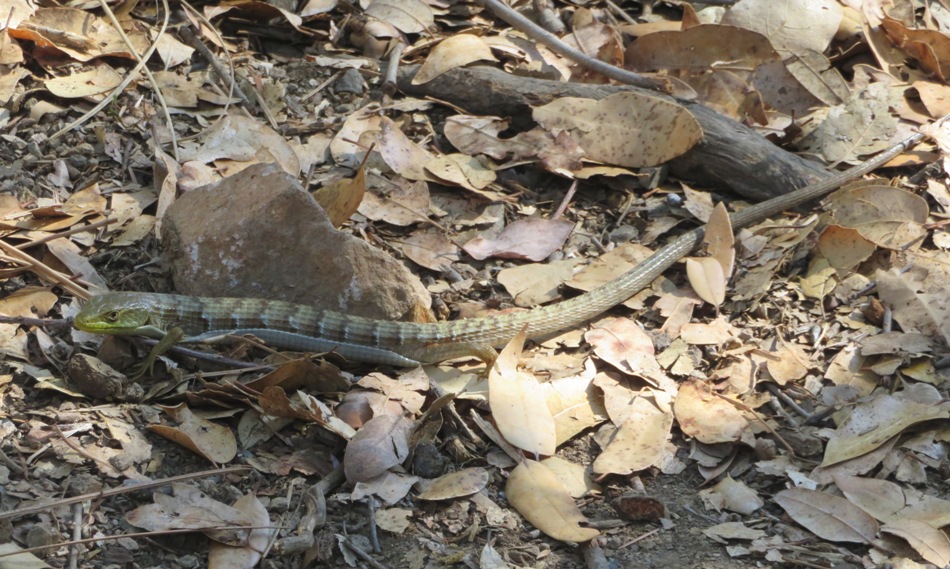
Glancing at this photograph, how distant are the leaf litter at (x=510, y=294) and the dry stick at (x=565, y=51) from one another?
0.12 meters

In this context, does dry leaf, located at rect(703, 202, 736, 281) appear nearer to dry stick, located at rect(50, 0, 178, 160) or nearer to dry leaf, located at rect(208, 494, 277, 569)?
dry leaf, located at rect(208, 494, 277, 569)

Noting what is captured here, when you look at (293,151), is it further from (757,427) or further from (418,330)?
(757,427)

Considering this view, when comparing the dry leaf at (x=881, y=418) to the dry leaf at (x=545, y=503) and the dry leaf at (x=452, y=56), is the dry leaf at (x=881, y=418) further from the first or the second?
the dry leaf at (x=452, y=56)

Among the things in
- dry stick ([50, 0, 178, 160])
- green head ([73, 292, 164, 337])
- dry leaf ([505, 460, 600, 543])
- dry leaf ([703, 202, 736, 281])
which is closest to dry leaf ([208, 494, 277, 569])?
dry leaf ([505, 460, 600, 543])

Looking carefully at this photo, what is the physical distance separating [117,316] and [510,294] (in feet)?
6.57

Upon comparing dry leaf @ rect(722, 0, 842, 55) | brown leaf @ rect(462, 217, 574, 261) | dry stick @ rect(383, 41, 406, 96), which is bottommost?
brown leaf @ rect(462, 217, 574, 261)

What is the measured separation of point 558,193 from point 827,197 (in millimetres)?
1564

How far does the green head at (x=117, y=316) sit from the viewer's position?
4320 mm

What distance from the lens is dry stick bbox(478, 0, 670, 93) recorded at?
20.0ft

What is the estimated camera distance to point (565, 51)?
6.29 m

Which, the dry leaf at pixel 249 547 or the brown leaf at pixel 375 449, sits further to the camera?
the brown leaf at pixel 375 449

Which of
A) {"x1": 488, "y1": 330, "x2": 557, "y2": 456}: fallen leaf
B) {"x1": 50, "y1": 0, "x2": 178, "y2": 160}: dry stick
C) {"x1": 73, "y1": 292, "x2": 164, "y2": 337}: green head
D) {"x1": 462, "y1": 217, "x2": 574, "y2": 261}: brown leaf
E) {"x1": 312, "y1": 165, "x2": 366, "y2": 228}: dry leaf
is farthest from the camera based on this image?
{"x1": 50, "y1": 0, "x2": 178, "y2": 160}: dry stick

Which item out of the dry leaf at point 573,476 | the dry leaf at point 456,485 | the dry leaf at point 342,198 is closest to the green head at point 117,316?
the dry leaf at point 342,198

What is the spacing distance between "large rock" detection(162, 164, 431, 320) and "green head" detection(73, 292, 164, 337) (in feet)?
1.25
